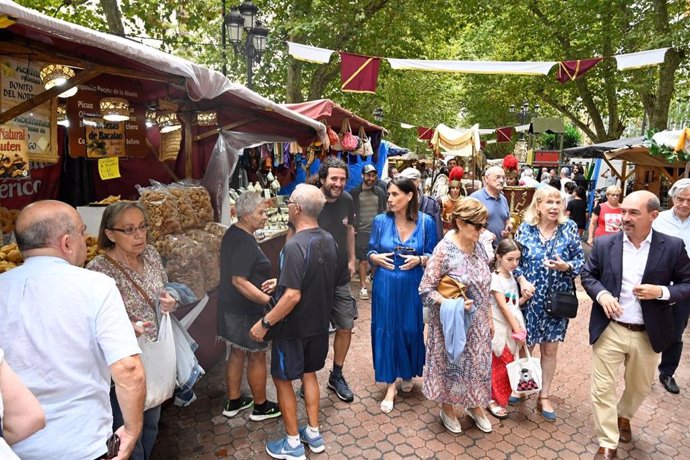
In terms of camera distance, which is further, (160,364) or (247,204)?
(247,204)

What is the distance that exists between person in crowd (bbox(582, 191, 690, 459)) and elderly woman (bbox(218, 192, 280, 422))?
2523 mm

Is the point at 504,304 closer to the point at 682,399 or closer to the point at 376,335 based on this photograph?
the point at 376,335

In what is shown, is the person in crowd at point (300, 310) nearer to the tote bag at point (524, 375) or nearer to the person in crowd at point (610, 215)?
the tote bag at point (524, 375)

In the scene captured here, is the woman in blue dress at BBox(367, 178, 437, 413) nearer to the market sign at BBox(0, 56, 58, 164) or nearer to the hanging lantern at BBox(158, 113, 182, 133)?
the hanging lantern at BBox(158, 113, 182, 133)

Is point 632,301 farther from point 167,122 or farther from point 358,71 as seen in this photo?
point 358,71

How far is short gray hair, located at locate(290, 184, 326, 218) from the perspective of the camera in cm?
313

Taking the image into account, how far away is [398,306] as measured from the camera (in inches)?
156

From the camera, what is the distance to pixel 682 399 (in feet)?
14.3

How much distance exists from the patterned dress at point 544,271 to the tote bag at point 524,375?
222mm

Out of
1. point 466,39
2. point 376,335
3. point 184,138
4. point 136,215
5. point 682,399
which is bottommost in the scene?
point 682,399

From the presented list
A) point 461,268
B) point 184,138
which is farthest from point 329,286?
point 184,138

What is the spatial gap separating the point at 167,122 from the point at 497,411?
422cm

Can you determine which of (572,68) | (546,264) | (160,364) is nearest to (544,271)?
(546,264)

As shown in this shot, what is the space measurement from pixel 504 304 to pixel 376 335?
116 centimetres
